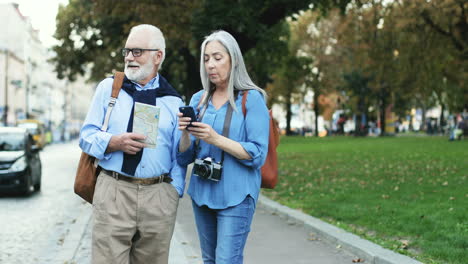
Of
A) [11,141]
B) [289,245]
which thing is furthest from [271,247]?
[11,141]

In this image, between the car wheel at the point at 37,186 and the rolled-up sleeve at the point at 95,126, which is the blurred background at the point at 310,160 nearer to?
the car wheel at the point at 37,186

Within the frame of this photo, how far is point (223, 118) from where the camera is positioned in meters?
3.86

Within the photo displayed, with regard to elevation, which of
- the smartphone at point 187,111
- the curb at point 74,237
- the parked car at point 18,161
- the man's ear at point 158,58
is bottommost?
the curb at point 74,237

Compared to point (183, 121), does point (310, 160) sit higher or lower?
lower

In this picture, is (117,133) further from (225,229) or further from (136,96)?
(225,229)

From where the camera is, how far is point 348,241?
772cm

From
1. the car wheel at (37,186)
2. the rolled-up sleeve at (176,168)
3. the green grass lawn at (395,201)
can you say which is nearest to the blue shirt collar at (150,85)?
the rolled-up sleeve at (176,168)

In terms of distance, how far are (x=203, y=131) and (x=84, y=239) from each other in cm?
577

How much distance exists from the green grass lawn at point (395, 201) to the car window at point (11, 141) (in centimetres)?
594

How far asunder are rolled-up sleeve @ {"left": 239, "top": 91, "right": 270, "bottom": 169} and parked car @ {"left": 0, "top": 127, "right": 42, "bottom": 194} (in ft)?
41.0

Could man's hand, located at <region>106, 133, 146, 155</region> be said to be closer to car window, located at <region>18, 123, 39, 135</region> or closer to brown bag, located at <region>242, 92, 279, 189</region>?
brown bag, located at <region>242, 92, 279, 189</region>

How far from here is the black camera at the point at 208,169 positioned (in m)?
3.75

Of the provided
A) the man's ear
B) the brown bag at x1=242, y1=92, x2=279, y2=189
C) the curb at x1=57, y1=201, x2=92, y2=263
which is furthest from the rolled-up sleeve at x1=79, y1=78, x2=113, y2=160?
the curb at x1=57, y1=201, x2=92, y2=263

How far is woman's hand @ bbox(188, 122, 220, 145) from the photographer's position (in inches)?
142
